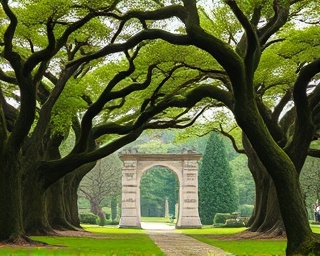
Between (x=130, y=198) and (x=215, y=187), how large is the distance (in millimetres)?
16509

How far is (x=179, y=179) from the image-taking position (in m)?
34.1

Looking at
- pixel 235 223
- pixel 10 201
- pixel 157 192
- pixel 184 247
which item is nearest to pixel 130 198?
pixel 235 223

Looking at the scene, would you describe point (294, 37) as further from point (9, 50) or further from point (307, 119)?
point (9, 50)

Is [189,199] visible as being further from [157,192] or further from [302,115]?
[157,192]

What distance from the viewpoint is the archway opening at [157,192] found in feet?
193

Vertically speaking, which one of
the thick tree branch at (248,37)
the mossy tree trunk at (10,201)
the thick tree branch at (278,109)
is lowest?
the mossy tree trunk at (10,201)

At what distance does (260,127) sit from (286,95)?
33.8 ft

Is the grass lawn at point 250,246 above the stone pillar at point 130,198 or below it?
below

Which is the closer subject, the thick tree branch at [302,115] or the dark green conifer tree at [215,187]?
the thick tree branch at [302,115]

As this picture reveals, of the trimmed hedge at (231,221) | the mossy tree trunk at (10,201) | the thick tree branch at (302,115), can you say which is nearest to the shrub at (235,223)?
the trimmed hedge at (231,221)

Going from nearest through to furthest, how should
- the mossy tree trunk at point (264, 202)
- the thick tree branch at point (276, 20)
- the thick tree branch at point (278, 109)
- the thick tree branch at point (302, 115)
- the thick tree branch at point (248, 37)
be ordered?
the thick tree branch at point (248, 37), the thick tree branch at point (302, 115), the thick tree branch at point (276, 20), the thick tree branch at point (278, 109), the mossy tree trunk at point (264, 202)

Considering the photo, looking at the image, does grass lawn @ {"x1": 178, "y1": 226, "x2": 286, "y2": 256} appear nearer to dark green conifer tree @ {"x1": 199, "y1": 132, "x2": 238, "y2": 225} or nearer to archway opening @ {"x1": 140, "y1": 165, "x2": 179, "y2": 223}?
dark green conifer tree @ {"x1": 199, "y1": 132, "x2": 238, "y2": 225}

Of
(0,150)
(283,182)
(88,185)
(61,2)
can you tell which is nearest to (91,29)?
(61,2)

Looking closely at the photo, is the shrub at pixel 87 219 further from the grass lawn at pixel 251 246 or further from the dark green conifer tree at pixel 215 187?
the grass lawn at pixel 251 246
